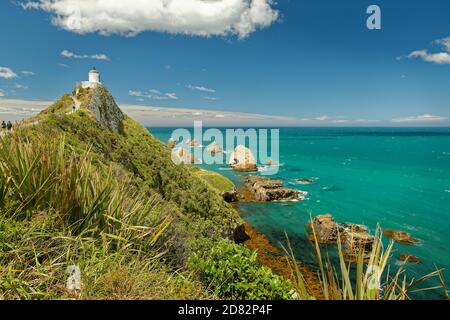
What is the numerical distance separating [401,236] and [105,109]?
114ft

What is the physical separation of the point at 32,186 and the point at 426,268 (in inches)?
1190

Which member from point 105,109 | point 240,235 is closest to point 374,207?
point 240,235

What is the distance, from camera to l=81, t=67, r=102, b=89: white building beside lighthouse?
38531 millimetres

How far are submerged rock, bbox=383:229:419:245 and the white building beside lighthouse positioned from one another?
124 ft

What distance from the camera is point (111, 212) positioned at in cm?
480

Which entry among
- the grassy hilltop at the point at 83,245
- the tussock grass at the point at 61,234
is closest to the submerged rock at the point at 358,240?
the grassy hilltop at the point at 83,245

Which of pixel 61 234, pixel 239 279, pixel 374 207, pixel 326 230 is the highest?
pixel 61 234

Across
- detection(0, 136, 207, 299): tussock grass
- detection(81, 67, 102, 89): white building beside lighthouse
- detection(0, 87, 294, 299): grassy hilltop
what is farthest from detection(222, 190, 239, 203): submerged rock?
detection(0, 136, 207, 299): tussock grass

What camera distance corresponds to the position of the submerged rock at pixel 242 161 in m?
75.0

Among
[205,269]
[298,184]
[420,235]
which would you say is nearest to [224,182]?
[298,184]

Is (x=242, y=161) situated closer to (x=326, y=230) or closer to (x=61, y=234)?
(x=326, y=230)

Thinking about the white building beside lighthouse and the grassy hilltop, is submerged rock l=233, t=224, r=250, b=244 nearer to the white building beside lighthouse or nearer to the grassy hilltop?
the grassy hilltop

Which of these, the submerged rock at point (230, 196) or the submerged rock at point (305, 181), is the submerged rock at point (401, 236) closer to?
the submerged rock at point (230, 196)

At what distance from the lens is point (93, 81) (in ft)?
129
